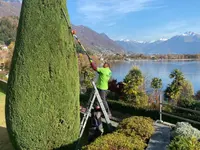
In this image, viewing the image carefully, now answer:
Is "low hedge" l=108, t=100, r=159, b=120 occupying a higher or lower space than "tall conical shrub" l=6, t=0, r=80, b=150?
lower

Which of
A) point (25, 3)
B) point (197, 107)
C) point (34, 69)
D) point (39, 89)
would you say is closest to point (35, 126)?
point (39, 89)

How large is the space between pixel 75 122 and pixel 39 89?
130 centimetres

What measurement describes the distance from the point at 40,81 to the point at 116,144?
2.37 meters

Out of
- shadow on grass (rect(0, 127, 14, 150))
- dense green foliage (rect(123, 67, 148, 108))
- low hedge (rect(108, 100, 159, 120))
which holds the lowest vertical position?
shadow on grass (rect(0, 127, 14, 150))

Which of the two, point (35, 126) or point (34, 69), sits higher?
point (34, 69)

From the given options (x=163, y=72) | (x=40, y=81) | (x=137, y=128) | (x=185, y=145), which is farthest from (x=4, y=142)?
(x=163, y=72)

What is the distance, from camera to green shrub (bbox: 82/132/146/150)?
4.49 meters

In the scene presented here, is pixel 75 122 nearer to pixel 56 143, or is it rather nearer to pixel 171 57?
pixel 56 143

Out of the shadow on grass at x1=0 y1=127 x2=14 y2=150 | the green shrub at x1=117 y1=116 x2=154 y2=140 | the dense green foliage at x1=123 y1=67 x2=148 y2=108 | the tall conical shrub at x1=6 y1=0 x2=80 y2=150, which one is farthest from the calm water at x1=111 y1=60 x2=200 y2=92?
the tall conical shrub at x1=6 y1=0 x2=80 y2=150

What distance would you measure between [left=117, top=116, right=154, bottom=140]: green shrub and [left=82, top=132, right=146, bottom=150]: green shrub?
39 centimetres

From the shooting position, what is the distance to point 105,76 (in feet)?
26.2

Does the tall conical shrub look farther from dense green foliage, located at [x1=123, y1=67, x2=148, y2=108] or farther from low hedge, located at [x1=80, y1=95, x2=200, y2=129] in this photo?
dense green foliage, located at [x1=123, y1=67, x2=148, y2=108]

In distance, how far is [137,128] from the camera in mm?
5684

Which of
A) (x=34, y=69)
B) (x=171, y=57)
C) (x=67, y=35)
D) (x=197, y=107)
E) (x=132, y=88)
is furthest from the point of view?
(x=171, y=57)
